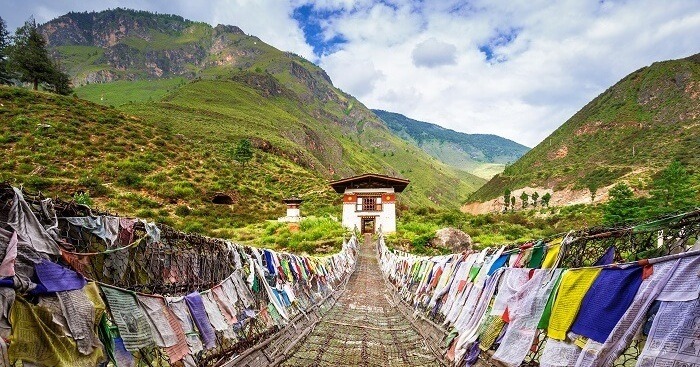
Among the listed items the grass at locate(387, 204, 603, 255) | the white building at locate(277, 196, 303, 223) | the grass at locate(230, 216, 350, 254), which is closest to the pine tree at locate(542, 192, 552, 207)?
the grass at locate(387, 204, 603, 255)

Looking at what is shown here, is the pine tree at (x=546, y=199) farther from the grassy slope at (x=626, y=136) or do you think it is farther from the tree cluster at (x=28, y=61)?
the tree cluster at (x=28, y=61)

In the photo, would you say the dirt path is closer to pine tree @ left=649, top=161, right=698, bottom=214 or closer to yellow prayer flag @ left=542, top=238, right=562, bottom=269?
yellow prayer flag @ left=542, top=238, right=562, bottom=269

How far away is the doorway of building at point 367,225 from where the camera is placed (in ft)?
115

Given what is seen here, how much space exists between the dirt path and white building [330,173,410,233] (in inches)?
779

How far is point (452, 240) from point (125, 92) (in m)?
150

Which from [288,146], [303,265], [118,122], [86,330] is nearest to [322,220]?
[303,265]

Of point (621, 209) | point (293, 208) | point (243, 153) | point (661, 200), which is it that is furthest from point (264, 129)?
point (661, 200)

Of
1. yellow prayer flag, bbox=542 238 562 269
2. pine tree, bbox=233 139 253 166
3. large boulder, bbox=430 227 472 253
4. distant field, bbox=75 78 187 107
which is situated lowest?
large boulder, bbox=430 227 472 253

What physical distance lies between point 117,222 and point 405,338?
6.77 m

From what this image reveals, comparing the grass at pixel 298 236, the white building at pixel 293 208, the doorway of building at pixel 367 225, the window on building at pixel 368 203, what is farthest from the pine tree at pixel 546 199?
the white building at pixel 293 208

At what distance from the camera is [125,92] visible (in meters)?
143

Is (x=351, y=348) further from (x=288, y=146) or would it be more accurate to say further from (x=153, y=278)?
(x=288, y=146)

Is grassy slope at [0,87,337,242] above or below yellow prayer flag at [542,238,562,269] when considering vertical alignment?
above

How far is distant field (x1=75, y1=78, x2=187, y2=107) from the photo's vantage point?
12782cm
